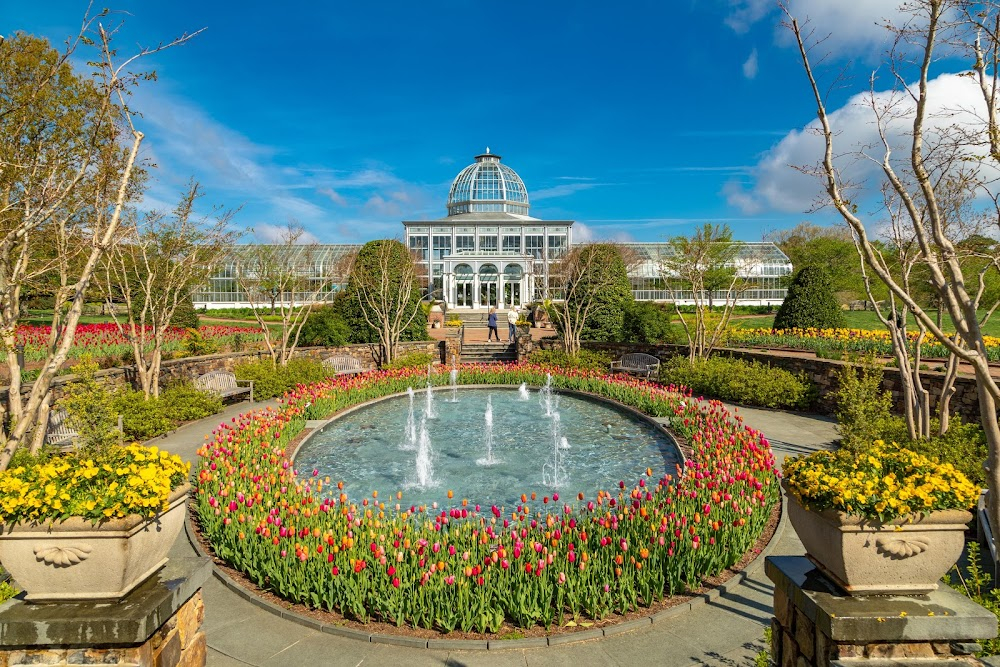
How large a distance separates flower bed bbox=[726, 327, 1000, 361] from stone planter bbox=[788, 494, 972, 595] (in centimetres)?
1198

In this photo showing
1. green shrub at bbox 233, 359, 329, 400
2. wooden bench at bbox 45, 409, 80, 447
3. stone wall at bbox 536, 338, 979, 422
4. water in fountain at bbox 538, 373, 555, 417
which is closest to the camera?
wooden bench at bbox 45, 409, 80, 447

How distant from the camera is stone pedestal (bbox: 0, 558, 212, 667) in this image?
2779mm

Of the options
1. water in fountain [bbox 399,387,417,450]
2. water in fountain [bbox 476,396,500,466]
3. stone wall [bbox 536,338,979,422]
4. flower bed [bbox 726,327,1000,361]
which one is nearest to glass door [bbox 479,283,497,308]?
flower bed [bbox 726,327,1000,361]

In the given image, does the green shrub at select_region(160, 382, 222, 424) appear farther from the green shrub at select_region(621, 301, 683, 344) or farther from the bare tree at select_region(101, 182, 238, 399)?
the green shrub at select_region(621, 301, 683, 344)

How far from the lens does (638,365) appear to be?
16.1 m

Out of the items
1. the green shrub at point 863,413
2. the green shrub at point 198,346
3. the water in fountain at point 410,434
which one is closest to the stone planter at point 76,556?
the green shrub at point 863,413

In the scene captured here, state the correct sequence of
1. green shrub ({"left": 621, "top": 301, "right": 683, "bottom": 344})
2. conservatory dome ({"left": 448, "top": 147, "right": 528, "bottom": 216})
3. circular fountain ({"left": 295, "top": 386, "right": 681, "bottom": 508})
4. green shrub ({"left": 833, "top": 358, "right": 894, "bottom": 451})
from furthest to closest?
conservatory dome ({"left": 448, "top": 147, "right": 528, "bottom": 216})
green shrub ({"left": 621, "top": 301, "right": 683, "bottom": 344})
circular fountain ({"left": 295, "top": 386, "right": 681, "bottom": 508})
green shrub ({"left": 833, "top": 358, "right": 894, "bottom": 451})

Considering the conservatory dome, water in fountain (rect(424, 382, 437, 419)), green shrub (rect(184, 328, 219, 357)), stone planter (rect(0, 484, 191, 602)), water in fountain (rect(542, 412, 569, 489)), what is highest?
the conservatory dome

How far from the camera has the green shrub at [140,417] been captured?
980 cm

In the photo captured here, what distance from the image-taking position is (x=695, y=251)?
17891 millimetres

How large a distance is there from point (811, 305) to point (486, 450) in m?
14.6

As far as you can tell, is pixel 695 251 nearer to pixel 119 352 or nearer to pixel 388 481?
pixel 388 481

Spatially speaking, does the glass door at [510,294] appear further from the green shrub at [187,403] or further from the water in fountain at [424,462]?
the water in fountain at [424,462]

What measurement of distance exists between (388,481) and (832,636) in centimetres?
622
